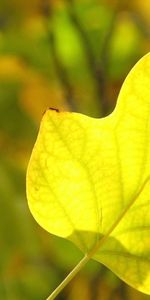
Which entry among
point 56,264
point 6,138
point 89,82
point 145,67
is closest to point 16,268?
point 56,264

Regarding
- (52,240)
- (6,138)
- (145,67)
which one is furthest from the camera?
(6,138)

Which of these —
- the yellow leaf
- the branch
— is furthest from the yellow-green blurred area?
the yellow leaf

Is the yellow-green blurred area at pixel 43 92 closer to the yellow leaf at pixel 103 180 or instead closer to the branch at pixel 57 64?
the branch at pixel 57 64

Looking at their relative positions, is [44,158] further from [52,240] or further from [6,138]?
[6,138]

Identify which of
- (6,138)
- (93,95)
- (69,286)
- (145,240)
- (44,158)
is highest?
(44,158)

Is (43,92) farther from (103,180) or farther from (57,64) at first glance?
(103,180)

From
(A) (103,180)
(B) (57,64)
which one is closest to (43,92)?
(B) (57,64)

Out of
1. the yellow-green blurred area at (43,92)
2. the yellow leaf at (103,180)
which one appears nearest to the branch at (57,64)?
the yellow-green blurred area at (43,92)
